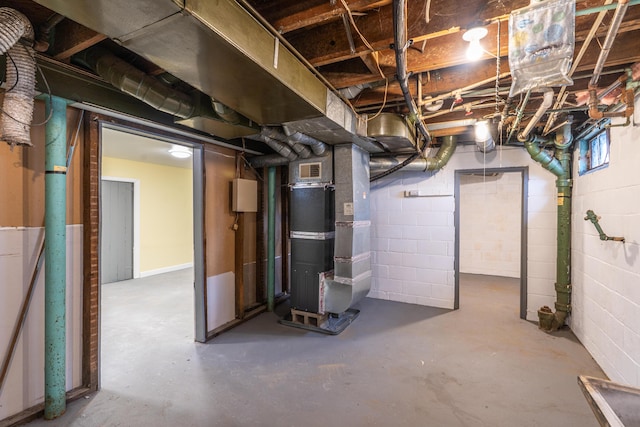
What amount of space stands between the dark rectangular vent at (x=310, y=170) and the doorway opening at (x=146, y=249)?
1.07m

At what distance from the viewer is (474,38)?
1514mm

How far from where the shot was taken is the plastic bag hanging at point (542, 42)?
3.89 feet

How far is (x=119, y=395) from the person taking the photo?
2.05 metres

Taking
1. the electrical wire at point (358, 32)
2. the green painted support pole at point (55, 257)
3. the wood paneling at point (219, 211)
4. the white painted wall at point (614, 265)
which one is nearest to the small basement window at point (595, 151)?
the white painted wall at point (614, 265)

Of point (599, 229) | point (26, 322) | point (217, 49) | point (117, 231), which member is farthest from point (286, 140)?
point (117, 231)

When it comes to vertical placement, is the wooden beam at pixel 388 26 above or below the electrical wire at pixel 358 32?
above

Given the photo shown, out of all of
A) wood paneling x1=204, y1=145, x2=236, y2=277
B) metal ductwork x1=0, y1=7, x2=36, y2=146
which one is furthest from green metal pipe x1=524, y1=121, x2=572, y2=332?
metal ductwork x1=0, y1=7, x2=36, y2=146

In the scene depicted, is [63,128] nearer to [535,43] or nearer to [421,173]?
[535,43]

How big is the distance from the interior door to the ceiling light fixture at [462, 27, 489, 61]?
5883mm

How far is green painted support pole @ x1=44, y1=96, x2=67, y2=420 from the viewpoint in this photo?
5.97 feet

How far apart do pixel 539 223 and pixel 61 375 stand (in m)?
4.64

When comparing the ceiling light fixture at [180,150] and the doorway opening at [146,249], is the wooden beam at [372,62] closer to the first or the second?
the doorway opening at [146,249]

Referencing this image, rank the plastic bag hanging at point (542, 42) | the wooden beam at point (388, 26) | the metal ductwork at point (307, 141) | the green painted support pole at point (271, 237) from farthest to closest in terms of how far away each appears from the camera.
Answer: the green painted support pole at point (271, 237) → the metal ductwork at point (307, 141) → the wooden beam at point (388, 26) → the plastic bag hanging at point (542, 42)

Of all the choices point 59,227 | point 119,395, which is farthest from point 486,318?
point 59,227
